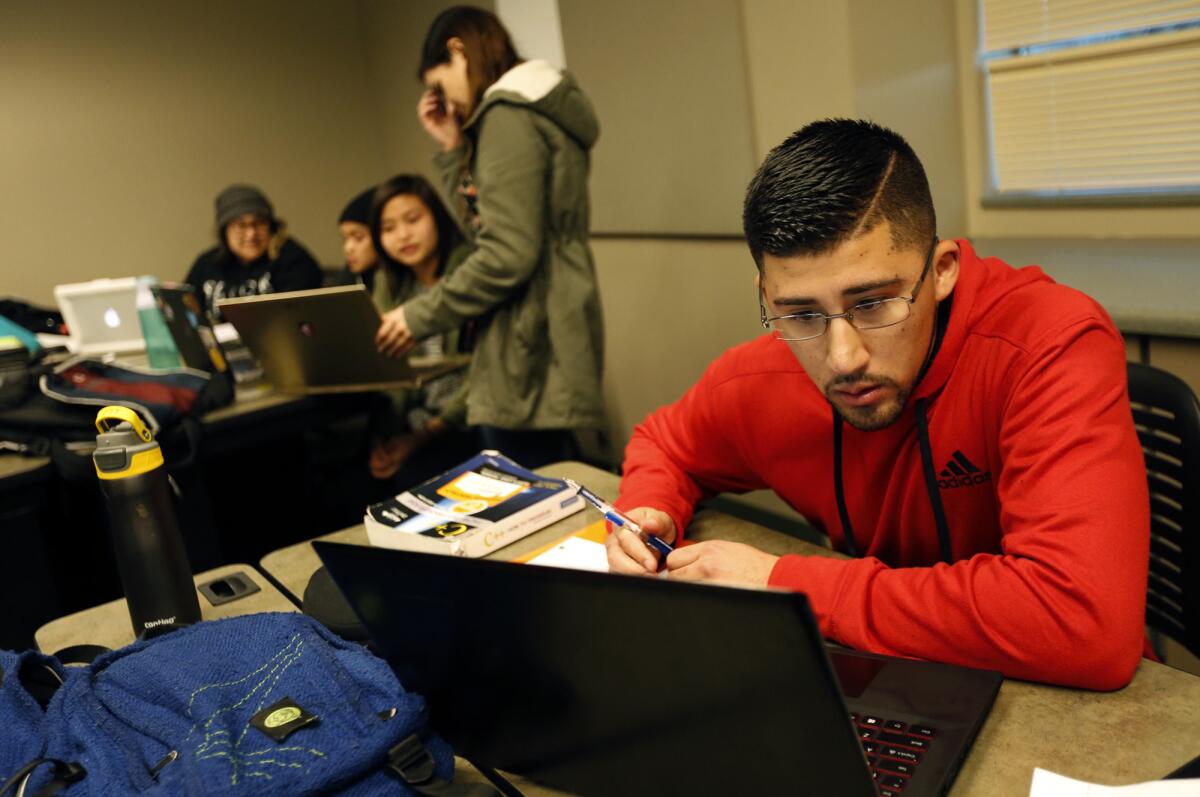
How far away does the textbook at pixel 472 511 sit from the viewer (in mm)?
1373

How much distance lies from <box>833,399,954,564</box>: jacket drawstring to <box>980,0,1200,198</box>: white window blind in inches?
55.7

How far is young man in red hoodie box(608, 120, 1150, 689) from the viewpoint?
3.13 ft

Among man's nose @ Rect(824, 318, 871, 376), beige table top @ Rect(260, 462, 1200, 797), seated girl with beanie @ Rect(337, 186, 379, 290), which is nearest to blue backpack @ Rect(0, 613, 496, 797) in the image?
beige table top @ Rect(260, 462, 1200, 797)

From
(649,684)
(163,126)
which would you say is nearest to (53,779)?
(649,684)

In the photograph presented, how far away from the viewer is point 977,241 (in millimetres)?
2615

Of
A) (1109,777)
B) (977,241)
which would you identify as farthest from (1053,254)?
(1109,777)

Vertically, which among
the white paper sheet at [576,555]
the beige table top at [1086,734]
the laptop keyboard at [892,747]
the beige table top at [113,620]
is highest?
the white paper sheet at [576,555]

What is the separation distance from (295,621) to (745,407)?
0.67 metres

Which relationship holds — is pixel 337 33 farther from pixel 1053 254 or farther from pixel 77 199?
pixel 1053 254

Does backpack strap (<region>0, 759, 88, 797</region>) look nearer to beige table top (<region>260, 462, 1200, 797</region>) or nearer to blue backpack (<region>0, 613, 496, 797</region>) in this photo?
blue backpack (<region>0, 613, 496, 797</region>)

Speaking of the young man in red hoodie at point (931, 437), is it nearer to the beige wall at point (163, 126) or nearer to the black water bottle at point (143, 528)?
the black water bottle at point (143, 528)

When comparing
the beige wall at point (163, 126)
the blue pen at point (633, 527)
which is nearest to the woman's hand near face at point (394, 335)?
the blue pen at point (633, 527)

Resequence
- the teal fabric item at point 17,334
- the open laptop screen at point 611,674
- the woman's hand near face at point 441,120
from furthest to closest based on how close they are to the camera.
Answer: the teal fabric item at point 17,334, the woman's hand near face at point 441,120, the open laptop screen at point 611,674

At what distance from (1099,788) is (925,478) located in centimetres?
48
